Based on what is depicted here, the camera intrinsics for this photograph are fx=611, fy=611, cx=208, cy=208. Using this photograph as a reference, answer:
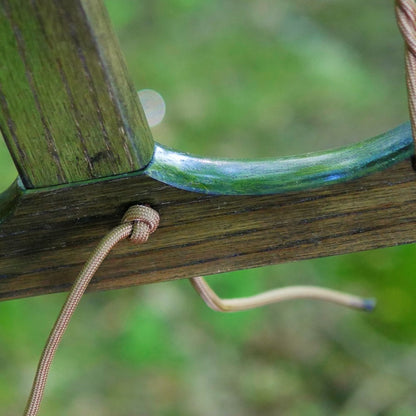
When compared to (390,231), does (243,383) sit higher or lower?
lower

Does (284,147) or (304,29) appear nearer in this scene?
(284,147)

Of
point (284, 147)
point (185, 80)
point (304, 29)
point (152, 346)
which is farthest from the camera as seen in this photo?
point (304, 29)

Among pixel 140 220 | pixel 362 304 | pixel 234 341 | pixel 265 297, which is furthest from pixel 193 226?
pixel 234 341

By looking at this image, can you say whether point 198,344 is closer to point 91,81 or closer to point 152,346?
point 152,346

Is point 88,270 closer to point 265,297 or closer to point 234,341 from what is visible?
point 265,297

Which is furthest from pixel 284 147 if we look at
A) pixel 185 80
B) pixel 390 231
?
pixel 390 231

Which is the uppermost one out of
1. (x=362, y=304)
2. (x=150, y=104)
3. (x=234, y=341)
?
(x=150, y=104)

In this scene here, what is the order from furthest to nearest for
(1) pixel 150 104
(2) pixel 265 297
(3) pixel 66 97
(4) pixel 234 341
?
(4) pixel 234 341 → (1) pixel 150 104 → (2) pixel 265 297 → (3) pixel 66 97
